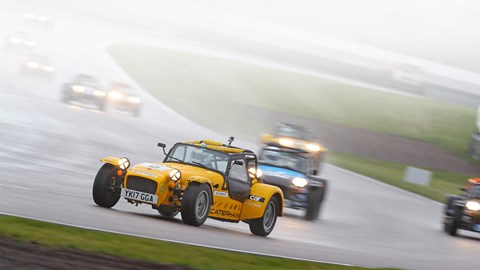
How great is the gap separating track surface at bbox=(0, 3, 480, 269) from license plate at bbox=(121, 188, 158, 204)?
0.31 m

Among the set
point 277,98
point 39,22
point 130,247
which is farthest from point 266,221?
point 39,22

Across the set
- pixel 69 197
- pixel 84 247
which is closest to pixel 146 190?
pixel 69 197

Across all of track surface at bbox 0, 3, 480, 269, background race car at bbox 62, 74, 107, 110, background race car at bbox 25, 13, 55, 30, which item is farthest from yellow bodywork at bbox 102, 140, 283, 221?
background race car at bbox 25, 13, 55, 30

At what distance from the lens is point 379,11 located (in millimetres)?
64500

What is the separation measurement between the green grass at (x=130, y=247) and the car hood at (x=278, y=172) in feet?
24.9

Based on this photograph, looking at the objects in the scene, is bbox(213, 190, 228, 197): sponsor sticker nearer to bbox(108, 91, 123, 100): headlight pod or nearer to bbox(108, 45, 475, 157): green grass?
bbox(108, 91, 123, 100): headlight pod

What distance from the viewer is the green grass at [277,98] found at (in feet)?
151

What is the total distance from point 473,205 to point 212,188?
8510 mm

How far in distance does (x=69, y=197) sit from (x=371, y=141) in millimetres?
28491

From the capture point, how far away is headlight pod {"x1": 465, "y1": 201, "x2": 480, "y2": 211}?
2052 centimetres

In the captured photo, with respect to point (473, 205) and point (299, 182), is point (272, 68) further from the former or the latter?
point (299, 182)

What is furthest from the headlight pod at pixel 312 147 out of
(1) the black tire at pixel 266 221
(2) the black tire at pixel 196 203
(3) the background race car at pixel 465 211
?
(2) the black tire at pixel 196 203

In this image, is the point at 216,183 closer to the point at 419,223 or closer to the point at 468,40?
the point at 419,223

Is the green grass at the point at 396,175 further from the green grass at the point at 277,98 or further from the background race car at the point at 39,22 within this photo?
the background race car at the point at 39,22
